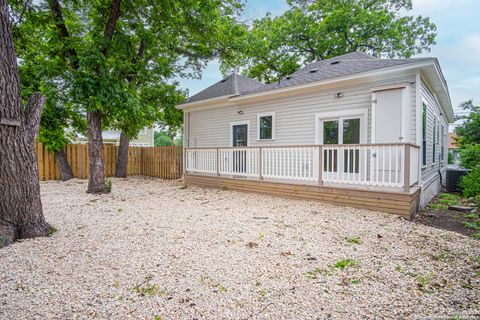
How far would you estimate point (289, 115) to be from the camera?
8266mm

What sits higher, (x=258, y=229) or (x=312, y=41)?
(x=312, y=41)

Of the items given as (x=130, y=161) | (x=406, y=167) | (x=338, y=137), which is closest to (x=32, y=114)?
(x=406, y=167)

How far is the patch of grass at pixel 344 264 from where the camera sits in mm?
2752

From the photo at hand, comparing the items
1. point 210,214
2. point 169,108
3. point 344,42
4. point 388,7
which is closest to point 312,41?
point 344,42

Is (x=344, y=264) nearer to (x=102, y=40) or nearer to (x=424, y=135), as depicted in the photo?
(x=424, y=135)

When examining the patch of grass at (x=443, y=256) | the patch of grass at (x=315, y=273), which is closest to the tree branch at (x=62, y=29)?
the patch of grass at (x=315, y=273)

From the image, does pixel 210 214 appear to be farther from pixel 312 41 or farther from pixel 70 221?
pixel 312 41

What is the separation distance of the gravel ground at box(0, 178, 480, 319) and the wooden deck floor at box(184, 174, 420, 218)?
1.08 feet

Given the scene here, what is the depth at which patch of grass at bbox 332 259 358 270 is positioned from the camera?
275 centimetres

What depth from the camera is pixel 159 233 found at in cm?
388

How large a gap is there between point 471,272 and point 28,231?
5631 millimetres

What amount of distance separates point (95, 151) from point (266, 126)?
224 inches

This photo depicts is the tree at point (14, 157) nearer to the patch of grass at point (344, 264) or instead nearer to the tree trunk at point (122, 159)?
the patch of grass at point (344, 264)

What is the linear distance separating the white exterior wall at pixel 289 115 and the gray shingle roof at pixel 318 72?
0.41 metres
